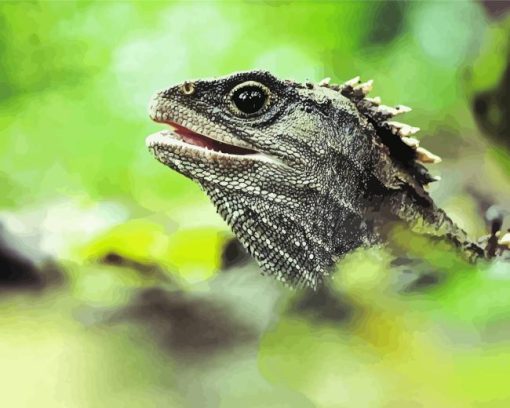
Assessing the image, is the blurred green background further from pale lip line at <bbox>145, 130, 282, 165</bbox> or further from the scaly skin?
pale lip line at <bbox>145, 130, 282, 165</bbox>

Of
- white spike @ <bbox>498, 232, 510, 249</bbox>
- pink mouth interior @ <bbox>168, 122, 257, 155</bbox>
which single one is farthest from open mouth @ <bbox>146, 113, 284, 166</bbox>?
white spike @ <bbox>498, 232, 510, 249</bbox>

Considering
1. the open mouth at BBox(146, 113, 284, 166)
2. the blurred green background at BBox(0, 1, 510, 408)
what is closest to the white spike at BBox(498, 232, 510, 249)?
the blurred green background at BBox(0, 1, 510, 408)

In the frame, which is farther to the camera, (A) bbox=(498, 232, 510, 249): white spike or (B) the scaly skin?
(A) bbox=(498, 232, 510, 249): white spike

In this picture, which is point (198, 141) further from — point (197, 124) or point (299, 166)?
point (299, 166)

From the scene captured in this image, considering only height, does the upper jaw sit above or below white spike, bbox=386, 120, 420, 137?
below

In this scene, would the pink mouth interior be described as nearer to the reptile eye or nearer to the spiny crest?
the reptile eye

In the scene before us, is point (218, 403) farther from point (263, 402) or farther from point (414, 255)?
point (414, 255)

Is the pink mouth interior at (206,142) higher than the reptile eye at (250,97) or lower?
lower

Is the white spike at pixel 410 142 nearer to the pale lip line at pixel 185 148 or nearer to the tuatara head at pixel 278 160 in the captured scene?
the tuatara head at pixel 278 160

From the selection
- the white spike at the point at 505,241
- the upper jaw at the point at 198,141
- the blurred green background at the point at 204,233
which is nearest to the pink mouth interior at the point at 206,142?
the upper jaw at the point at 198,141
